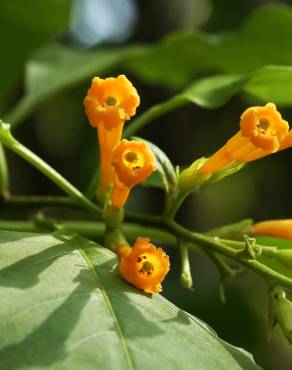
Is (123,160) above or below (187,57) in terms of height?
above

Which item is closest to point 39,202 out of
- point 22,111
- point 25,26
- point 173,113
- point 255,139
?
point 255,139

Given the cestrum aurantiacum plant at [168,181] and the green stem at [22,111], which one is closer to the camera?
the cestrum aurantiacum plant at [168,181]

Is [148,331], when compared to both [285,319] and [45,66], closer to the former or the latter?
[285,319]

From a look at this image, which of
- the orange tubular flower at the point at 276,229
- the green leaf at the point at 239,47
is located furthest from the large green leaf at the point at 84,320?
the green leaf at the point at 239,47

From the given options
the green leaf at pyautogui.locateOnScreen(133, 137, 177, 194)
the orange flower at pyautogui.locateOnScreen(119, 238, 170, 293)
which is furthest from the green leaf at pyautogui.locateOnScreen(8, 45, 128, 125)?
the orange flower at pyautogui.locateOnScreen(119, 238, 170, 293)

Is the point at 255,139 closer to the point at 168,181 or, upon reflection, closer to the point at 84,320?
the point at 168,181

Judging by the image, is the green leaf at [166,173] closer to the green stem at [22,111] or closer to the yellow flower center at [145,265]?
the yellow flower center at [145,265]
